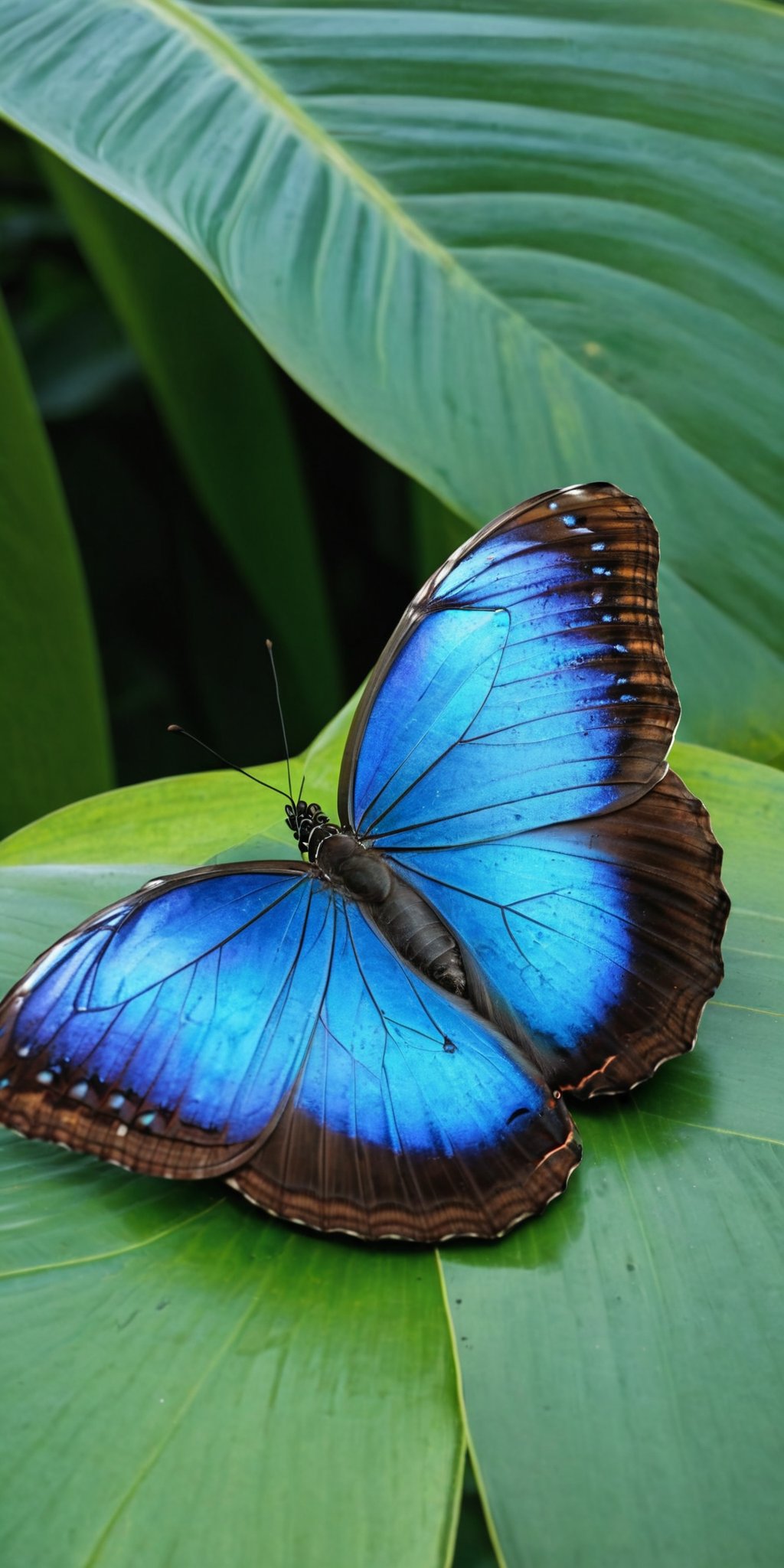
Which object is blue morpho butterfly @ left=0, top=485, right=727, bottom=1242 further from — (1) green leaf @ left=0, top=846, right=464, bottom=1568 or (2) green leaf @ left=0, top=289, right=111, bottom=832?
(2) green leaf @ left=0, top=289, right=111, bottom=832

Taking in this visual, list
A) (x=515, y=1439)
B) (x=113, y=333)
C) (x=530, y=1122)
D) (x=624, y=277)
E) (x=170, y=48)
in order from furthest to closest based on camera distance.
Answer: (x=113, y=333), (x=170, y=48), (x=624, y=277), (x=530, y=1122), (x=515, y=1439)

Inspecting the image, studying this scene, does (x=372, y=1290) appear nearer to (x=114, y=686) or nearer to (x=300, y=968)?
(x=300, y=968)

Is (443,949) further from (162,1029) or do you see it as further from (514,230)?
(514,230)

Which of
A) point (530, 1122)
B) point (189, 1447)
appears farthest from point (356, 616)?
point (189, 1447)

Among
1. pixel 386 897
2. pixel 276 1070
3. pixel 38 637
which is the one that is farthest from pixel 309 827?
pixel 38 637

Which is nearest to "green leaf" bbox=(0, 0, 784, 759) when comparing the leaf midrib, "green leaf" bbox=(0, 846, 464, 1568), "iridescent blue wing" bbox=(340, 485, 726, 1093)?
the leaf midrib

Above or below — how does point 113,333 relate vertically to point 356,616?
above

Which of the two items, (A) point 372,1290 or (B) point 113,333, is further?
(B) point 113,333
